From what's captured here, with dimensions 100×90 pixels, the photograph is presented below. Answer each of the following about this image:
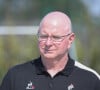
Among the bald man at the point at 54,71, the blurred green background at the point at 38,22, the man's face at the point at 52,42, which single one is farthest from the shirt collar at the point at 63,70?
the blurred green background at the point at 38,22

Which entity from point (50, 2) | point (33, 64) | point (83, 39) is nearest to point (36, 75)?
point (33, 64)

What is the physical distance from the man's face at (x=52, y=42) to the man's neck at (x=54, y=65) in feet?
0.15

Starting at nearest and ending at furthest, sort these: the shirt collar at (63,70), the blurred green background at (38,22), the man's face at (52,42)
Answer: the man's face at (52,42)
the shirt collar at (63,70)
the blurred green background at (38,22)

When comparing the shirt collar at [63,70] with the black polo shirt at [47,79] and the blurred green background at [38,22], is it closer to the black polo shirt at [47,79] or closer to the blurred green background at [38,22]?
the black polo shirt at [47,79]

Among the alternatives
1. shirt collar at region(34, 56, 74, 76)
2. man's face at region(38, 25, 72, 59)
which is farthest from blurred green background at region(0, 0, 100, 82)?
man's face at region(38, 25, 72, 59)

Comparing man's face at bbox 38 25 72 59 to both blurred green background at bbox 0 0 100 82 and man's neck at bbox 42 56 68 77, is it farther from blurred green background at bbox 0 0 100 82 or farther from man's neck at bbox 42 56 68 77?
blurred green background at bbox 0 0 100 82

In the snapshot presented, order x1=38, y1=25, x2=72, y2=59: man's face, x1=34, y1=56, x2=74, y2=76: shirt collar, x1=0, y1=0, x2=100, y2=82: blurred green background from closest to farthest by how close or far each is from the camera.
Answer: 1. x1=38, y1=25, x2=72, y2=59: man's face
2. x1=34, y1=56, x2=74, y2=76: shirt collar
3. x1=0, y1=0, x2=100, y2=82: blurred green background

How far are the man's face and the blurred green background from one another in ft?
5.31

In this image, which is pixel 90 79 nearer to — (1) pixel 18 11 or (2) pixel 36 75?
(2) pixel 36 75

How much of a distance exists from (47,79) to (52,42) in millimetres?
234

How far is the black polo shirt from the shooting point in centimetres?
321

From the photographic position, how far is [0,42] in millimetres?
5168

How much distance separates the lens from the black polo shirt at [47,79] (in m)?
3.21

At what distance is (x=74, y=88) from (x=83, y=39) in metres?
4.33
